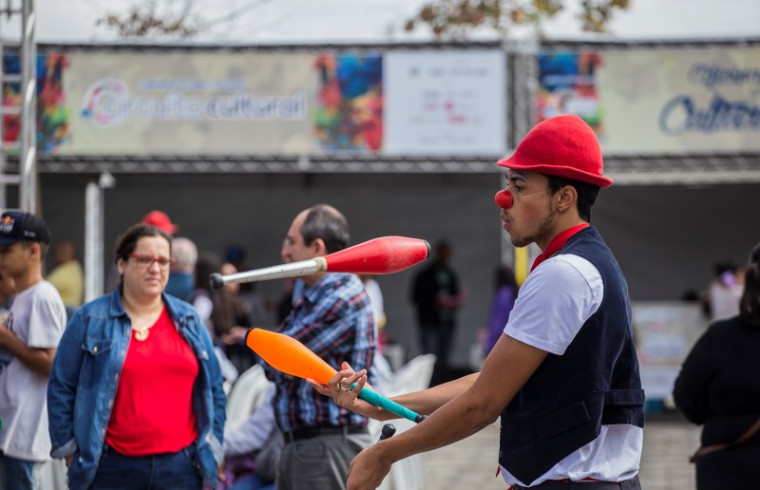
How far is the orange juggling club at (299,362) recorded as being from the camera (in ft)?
10.0

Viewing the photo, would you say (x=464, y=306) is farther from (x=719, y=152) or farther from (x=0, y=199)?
(x=0, y=199)

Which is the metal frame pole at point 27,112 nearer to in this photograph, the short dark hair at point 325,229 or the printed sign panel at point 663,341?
the short dark hair at point 325,229

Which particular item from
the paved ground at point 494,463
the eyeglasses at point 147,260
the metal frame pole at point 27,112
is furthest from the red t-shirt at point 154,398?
the paved ground at point 494,463

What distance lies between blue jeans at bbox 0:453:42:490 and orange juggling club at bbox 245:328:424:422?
7.08ft

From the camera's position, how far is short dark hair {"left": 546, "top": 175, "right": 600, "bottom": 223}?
9.77 feet

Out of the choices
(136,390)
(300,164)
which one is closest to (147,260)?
(136,390)

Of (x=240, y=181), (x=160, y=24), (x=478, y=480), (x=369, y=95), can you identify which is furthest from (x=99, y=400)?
(x=160, y=24)

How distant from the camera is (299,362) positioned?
3111 millimetres

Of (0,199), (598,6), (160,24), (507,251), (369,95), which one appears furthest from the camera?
(160,24)

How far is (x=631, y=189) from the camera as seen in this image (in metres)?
15.6

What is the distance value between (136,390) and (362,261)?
191 cm

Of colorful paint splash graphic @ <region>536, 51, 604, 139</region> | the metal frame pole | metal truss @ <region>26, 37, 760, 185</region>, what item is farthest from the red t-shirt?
colorful paint splash graphic @ <region>536, 51, 604, 139</region>

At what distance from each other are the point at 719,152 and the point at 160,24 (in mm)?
8985

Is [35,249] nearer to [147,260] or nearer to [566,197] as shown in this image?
[147,260]
